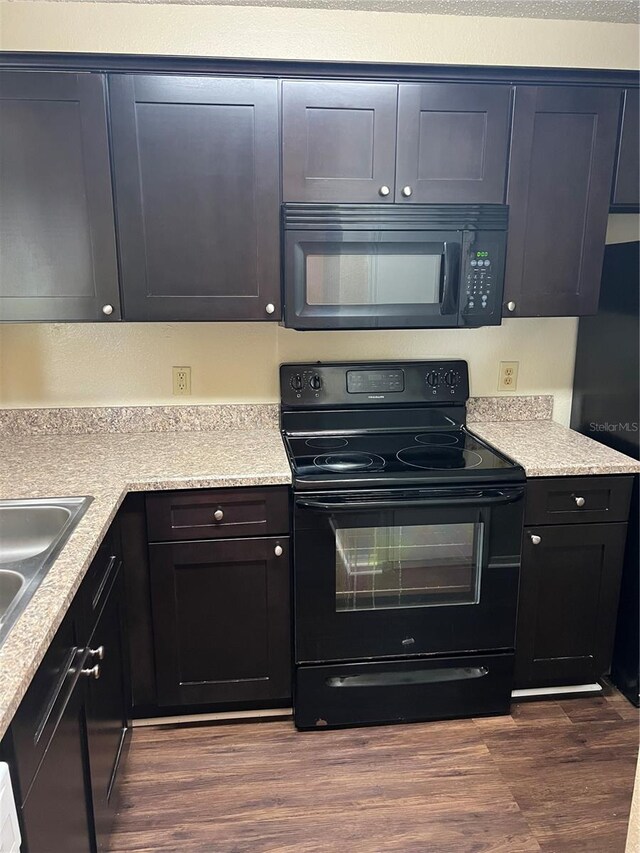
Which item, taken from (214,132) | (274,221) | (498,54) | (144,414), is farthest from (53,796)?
(498,54)

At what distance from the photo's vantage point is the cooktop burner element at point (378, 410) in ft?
7.04

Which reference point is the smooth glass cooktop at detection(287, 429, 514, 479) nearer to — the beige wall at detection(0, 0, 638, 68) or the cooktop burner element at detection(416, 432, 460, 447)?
the cooktop burner element at detection(416, 432, 460, 447)

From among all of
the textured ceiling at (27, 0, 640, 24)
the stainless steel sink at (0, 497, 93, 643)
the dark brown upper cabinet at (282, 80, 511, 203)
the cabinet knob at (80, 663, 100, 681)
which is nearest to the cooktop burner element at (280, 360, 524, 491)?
the dark brown upper cabinet at (282, 80, 511, 203)

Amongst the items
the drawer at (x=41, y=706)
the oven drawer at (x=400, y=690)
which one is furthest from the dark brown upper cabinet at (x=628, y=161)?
the drawer at (x=41, y=706)

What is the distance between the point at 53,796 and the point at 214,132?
1763 mm

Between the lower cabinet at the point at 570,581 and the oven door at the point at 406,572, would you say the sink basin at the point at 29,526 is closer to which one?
the oven door at the point at 406,572

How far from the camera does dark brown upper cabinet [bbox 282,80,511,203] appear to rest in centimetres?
188

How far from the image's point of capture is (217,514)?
1845 mm

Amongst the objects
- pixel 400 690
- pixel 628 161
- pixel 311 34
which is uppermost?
pixel 311 34

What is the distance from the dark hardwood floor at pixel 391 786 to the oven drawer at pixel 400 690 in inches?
2.0

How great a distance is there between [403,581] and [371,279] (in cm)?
99

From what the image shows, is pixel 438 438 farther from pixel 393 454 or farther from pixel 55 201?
pixel 55 201

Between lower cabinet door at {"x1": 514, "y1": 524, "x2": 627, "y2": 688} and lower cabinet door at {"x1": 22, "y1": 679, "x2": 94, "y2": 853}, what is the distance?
1.41 meters

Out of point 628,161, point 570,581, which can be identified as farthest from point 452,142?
point 570,581
